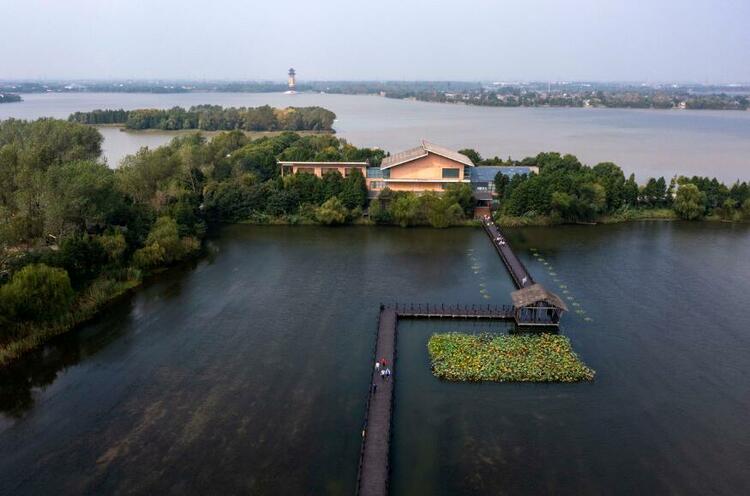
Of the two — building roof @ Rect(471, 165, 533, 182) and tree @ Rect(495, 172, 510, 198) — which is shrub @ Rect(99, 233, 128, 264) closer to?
tree @ Rect(495, 172, 510, 198)

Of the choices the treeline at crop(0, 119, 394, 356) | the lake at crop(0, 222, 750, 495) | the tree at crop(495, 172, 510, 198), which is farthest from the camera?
the tree at crop(495, 172, 510, 198)

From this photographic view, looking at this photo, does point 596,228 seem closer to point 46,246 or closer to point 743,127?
point 46,246

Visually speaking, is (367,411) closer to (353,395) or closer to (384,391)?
(384,391)

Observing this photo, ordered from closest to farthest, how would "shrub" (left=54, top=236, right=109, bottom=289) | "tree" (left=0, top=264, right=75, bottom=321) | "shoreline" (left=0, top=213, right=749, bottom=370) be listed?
1. "tree" (left=0, top=264, right=75, bottom=321)
2. "shoreline" (left=0, top=213, right=749, bottom=370)
3. "shrub" (left=54, top=236, right=109, bottom=289)

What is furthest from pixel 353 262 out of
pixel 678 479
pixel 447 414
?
pixel 678 479

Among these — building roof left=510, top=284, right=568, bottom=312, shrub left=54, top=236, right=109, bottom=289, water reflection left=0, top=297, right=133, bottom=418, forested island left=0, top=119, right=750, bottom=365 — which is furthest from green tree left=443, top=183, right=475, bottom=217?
water reflection left=0, top=297, right=133, bottom=418

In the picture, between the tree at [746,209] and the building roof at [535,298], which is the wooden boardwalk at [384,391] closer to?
the building roof at [535,298]
